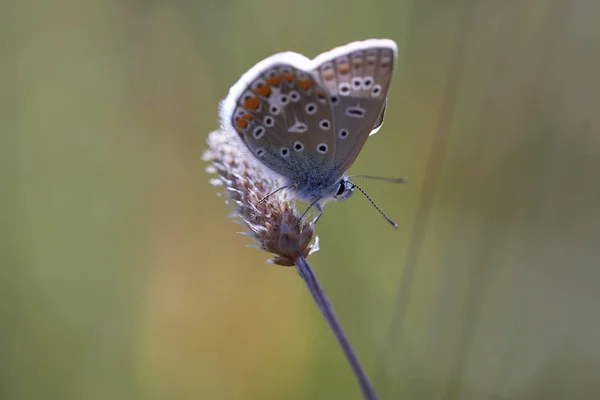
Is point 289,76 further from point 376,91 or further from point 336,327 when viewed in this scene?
point 336,327

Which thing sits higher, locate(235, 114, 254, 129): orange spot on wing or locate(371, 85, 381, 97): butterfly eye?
locate(371, 85, 381, 97): butterfly eye

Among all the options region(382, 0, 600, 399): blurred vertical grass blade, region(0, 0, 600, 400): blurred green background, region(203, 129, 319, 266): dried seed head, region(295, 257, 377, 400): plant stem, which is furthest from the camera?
region(0, 0, 600, 400): blurred green background

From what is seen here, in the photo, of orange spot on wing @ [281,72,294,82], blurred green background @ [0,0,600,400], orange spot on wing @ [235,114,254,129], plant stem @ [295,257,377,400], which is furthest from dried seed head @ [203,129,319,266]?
blurred green background @ [0,0,600,400]

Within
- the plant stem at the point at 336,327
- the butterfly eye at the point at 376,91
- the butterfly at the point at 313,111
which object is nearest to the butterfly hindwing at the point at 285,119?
the butterfly at the point at 313,111

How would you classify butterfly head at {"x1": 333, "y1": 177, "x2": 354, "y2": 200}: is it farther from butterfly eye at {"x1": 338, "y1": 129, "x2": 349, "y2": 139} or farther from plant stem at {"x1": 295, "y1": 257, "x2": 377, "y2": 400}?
plant stem at {"x1": 295, "y1": 257, "x2": 377, "y2": 400}

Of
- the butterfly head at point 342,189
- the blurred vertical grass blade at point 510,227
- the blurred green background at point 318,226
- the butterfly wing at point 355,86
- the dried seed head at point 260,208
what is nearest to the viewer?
the dried seed head at point 260,208

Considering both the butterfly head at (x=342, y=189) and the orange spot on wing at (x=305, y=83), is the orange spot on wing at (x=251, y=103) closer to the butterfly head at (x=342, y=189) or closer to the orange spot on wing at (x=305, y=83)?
the orange spot on wing at (x=305, y=83)
